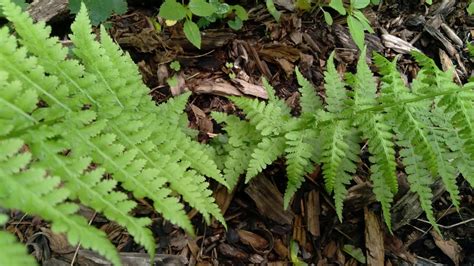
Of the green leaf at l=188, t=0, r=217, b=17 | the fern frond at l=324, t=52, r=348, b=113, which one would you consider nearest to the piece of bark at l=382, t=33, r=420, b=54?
the fern frond at l=324, t=52, r=348, b=113

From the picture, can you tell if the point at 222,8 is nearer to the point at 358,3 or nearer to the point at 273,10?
the point at 273,10

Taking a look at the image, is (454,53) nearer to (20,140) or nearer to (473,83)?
(473,83)

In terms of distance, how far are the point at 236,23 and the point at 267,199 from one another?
1.16m

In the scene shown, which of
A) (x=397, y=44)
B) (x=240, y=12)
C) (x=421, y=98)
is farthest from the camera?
(x=397, y=44)

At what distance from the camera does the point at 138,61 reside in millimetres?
3006

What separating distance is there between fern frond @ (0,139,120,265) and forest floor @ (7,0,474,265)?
96 centimetres

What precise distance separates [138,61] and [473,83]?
72.0 inches

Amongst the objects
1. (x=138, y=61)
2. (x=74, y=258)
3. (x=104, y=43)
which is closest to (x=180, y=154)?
(x=104, y=43)

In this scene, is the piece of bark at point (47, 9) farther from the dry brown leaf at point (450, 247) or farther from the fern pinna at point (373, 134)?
the dry brown leaf at point (450, 247)

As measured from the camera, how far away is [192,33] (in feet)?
9.34

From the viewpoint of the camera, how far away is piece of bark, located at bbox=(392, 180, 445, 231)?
2.80 meters

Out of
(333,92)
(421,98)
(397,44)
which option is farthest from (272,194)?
(397,44)

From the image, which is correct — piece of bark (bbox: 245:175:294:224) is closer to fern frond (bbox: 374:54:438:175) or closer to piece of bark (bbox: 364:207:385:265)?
piece of bark (bbox: 364:207:385:265)

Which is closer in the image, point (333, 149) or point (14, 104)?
point (14, 104)
